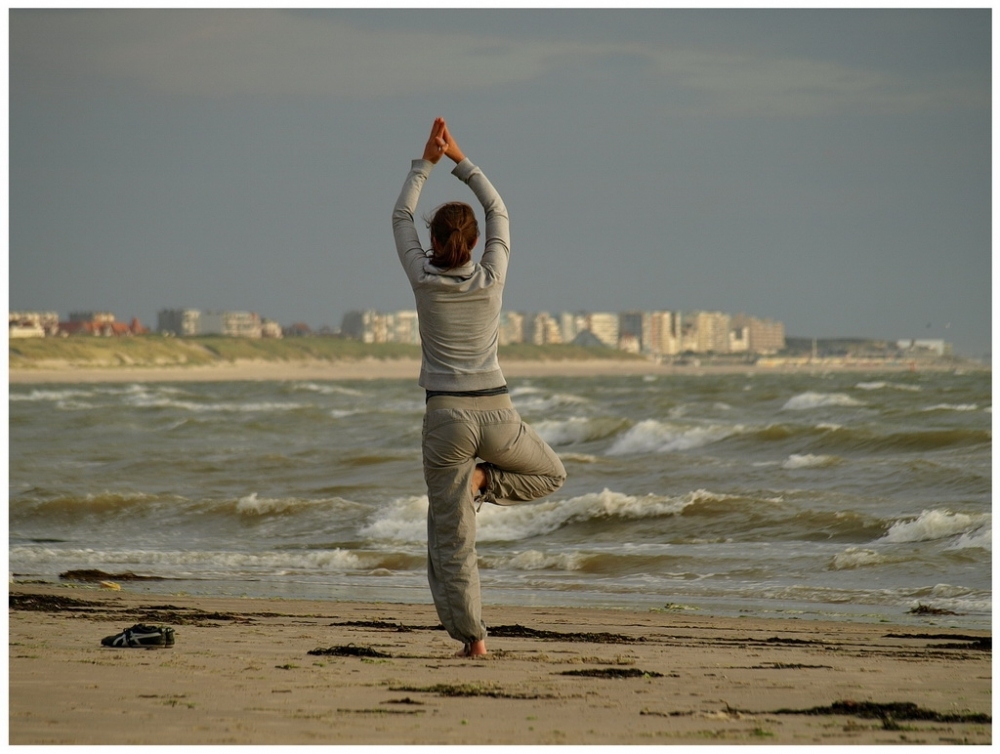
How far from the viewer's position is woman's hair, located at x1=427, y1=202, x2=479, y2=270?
4609 mm

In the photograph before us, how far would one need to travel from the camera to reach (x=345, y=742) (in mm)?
3467

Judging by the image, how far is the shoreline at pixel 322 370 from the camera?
292 ft

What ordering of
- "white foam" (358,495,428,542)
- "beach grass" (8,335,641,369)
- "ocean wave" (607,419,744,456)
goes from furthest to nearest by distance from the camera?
"beach grass" (8,335,641,369), "ocean wave" (607,419,744,456), "white foam" (358,495,428,542)

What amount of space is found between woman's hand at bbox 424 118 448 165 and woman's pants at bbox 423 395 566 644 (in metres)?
0.95

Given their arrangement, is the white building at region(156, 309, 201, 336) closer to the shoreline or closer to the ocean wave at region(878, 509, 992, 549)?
the shoreline

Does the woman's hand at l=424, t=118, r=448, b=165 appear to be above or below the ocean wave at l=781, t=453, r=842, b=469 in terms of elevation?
above

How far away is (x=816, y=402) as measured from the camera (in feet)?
128

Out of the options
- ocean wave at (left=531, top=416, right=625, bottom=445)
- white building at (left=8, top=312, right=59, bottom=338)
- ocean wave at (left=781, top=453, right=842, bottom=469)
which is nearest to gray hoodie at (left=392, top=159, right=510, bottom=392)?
ocean wave at (left=781, top=453, right=842, bottom=469)

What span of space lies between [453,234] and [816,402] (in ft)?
118

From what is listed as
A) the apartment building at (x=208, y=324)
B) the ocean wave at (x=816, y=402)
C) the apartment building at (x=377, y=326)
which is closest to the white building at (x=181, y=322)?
the apartment building at (x=208, y=324)

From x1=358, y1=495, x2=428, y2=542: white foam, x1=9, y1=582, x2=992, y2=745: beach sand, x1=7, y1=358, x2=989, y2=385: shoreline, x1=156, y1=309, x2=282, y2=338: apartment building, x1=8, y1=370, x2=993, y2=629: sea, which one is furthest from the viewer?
x1=156, y1=309, x2=282, y2=338: apartment building

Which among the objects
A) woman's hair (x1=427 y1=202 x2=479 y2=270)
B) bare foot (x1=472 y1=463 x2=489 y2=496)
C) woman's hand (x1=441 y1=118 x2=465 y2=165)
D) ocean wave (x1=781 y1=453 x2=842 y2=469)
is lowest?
ocean wave (x1=781 y1=453 x2=842 y2=469)

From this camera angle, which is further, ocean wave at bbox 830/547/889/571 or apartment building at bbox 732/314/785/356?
apartment building at bbox 732/314/785/356

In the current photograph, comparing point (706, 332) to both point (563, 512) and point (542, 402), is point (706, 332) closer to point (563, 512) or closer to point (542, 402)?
point (542, 402)
